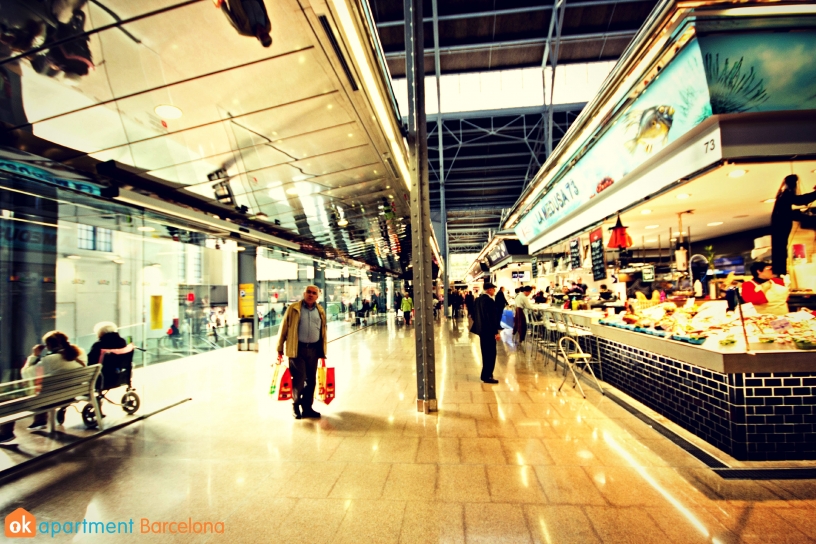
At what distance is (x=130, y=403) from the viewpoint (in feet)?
16.2

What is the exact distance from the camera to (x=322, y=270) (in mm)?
14891

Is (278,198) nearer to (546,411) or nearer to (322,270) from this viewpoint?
(546,411)

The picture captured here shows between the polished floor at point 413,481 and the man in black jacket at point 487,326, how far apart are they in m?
0.91

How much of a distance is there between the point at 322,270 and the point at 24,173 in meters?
11.1

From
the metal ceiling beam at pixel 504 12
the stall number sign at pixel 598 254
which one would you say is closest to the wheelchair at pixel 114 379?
the stall number sign at pixel 598 254

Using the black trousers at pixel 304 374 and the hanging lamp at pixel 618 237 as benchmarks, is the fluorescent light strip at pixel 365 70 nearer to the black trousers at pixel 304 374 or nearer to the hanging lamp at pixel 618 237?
the black trousers at pixel 304 374

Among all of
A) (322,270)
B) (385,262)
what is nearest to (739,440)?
(322,270)

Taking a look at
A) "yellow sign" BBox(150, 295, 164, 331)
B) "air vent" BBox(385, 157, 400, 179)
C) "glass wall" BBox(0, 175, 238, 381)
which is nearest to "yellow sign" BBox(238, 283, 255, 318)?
"glass wall" BBox(0, 175, 238, 381)

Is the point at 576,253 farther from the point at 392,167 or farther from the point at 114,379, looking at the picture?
the point at 114,379

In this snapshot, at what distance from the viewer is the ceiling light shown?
Result: 3911 mm

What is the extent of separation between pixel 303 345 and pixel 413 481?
236cm

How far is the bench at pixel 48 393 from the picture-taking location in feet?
11.8

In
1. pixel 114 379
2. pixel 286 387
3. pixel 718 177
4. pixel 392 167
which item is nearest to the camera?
pixel 718 177

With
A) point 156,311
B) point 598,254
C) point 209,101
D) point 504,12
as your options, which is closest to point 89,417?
point 156,311
